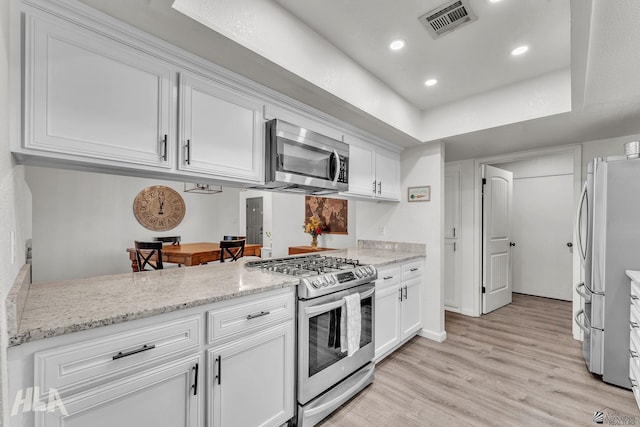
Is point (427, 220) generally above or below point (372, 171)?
below

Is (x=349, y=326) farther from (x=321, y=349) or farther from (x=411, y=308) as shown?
(x=411, y=308)

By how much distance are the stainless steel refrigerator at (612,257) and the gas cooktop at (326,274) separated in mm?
1819

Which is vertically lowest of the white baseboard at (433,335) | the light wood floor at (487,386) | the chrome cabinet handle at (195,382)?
the light wood floor at (487,386)

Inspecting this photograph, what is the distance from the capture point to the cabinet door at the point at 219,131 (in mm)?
1619

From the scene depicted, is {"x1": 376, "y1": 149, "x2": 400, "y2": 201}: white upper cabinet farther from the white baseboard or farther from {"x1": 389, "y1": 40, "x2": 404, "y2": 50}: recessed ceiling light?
the white baseboard

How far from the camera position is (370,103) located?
2436 mm

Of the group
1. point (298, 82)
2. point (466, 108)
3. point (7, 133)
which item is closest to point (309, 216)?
point (466, 108)

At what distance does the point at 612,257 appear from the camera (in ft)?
7.46

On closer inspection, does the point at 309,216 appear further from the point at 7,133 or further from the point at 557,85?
the point at 7,133

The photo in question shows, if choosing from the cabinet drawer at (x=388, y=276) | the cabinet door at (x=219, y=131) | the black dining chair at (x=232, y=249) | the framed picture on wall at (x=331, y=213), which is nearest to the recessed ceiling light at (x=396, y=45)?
the cabinet door at (x=219, y=131)

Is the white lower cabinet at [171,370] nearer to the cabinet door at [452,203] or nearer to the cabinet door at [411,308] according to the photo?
the cabinet door at [411,308]

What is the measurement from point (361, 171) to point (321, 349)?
5.67ft

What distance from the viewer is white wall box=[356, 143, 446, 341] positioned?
3180 millimetres

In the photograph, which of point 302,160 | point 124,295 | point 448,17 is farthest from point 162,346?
point 448,17
